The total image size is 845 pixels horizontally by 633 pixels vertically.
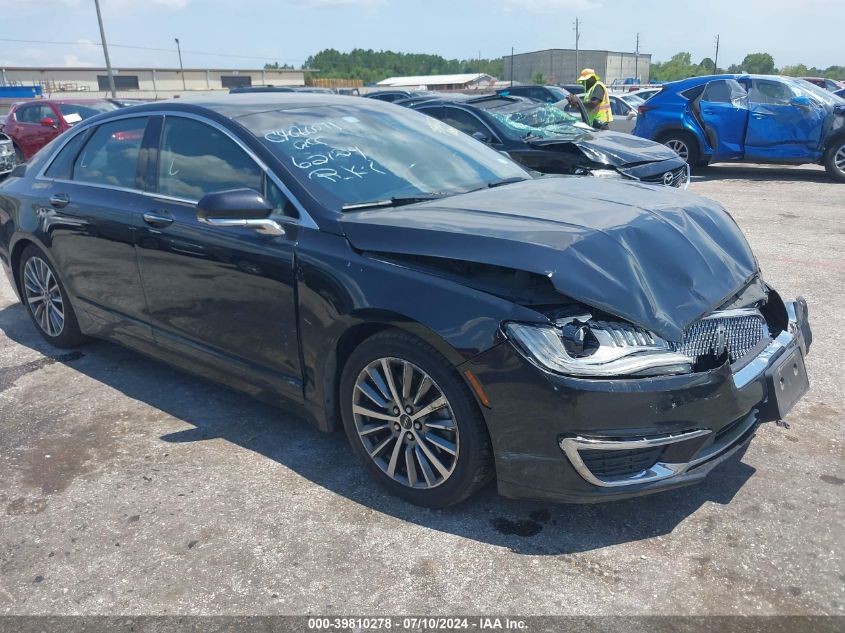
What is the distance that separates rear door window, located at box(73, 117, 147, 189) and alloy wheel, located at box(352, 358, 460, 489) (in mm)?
1991

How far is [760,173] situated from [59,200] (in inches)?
500

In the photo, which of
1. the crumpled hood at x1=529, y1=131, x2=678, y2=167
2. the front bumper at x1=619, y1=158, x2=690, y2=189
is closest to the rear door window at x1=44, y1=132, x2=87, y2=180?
the crumpled hood at x1=529, y1=131, x2=678, y2=167

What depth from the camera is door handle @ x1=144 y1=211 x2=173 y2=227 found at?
12.7 feet

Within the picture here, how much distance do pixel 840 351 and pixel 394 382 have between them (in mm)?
3230

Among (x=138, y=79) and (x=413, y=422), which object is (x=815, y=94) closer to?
(x=413, y=422)

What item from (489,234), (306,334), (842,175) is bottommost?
(842,175)

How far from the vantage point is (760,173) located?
1383 cm

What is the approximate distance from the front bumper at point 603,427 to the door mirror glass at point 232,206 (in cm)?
121

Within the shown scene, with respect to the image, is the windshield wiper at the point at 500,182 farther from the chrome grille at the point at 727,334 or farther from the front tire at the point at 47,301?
the front tire at the point at 47,301

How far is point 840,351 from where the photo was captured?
4.70 metres

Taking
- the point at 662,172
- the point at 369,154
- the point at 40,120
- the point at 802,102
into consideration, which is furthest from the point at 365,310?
the point at 40,120

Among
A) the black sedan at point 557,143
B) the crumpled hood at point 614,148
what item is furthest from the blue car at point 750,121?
the crumpled hood at point 614,148

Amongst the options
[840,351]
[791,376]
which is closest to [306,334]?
[791,376]

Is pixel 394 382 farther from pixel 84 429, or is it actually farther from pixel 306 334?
pixel 84 429
